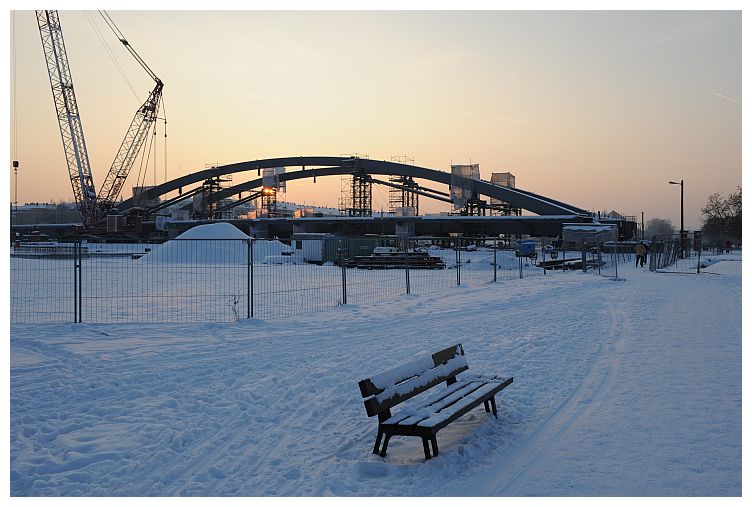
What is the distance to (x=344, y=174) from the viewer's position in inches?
3716

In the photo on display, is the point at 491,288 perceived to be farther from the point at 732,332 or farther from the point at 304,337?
the point at 304,337

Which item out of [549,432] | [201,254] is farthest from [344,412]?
[201,254]

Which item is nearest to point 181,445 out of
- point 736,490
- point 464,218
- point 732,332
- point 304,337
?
point 736,490

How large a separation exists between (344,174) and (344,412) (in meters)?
88.9

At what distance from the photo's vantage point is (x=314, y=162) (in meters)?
94.6

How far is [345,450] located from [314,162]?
298 feet

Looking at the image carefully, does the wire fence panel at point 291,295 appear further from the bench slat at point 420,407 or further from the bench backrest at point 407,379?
the bench slat at point 420,407

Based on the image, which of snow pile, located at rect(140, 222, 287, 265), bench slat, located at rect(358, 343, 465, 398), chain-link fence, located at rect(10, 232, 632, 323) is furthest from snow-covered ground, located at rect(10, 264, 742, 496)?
snow pile, located at rect(140, 222, 287, 265)

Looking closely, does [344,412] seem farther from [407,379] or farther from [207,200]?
[207,200]

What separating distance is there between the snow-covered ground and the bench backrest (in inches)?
17.4

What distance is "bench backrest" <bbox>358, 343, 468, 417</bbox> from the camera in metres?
5.12

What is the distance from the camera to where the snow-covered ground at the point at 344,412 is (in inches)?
187

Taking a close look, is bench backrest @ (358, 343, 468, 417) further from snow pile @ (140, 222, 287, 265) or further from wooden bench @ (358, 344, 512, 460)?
snow pile @ (140, 222, 287, 265)

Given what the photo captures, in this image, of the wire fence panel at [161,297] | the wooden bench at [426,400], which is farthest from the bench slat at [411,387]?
the wire fence panel at [161,297]
